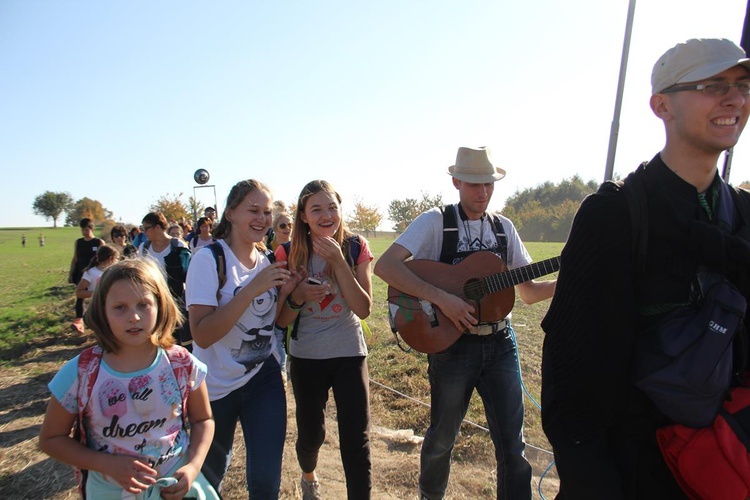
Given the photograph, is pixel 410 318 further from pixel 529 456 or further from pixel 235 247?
pixel 529 456

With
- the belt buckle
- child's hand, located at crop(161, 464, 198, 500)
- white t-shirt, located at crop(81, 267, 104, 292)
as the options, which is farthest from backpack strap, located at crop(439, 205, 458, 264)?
white t-shirt, located at crop(81, 267, 104, 292)

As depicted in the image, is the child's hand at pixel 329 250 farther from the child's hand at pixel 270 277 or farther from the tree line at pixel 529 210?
the tree line at pixel 529 210

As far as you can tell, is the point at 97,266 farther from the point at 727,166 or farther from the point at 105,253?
the point at 727,166

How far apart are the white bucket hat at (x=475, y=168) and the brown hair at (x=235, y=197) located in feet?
4.25

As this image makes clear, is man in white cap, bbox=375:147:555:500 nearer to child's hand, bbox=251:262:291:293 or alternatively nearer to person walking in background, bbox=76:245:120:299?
child's hand, bbox=251:262:291:293

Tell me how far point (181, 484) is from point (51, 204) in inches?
5020

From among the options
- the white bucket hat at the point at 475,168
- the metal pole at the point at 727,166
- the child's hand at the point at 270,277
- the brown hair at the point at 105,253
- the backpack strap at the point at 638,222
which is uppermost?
the white bucket hat at the point at 475,168

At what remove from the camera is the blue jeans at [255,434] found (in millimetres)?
2451

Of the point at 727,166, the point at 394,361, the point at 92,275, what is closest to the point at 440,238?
the point at 727,166

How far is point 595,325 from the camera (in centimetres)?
134

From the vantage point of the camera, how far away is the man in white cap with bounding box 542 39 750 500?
4.32 ft

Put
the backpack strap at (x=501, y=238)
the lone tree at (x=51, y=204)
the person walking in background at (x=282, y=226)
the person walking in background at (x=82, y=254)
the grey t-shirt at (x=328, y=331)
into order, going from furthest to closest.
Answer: the lone tree at (x=51, y=204), the person walking in background at (x=82, y=254), the person walking in background at (x=282, y=226), the backpack strap at (x=501, y=238), the grey t-shirt at (x=328, y=331)

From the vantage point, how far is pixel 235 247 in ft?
9.00

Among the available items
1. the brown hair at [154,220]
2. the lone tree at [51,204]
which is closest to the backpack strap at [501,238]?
the brown hair at [154,220]
